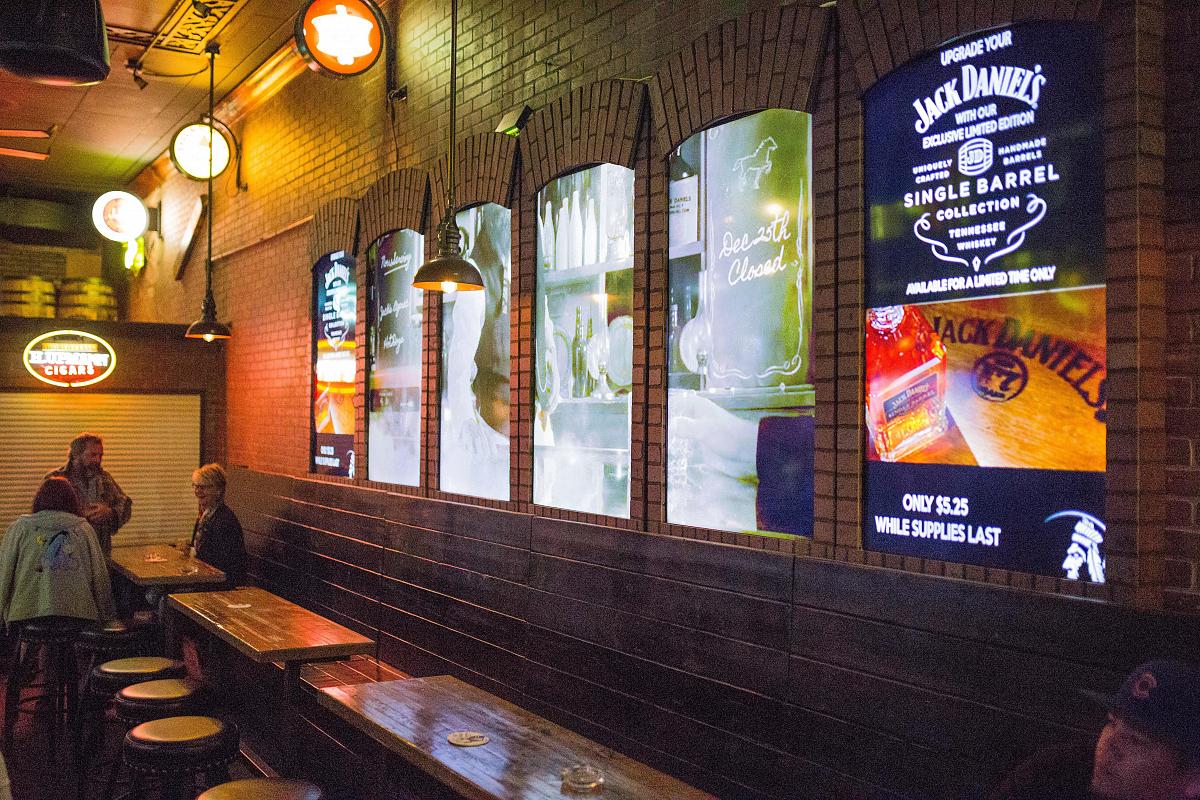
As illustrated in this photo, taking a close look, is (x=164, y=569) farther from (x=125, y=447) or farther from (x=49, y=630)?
(x=125, y=447)

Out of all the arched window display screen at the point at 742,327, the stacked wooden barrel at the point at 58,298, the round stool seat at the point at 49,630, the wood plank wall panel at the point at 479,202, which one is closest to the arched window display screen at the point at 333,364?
Result: the wood plank wall panel at the point at 479,202

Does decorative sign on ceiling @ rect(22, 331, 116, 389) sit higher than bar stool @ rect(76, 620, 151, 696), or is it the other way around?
decorative sign on ceiling @ rect(22, 331, 116, 389)

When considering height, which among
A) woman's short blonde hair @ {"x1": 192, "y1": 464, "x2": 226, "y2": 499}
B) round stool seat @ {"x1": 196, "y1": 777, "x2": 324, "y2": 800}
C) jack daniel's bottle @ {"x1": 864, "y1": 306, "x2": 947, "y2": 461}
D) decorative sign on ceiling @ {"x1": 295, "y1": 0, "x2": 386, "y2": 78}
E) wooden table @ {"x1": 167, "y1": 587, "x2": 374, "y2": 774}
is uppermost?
decorative sign on ceiling @ {"x1": 295, "y1": 0, "x2": 386, "y2": 78}

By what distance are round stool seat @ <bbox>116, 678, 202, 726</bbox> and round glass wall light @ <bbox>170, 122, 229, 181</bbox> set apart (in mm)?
6571

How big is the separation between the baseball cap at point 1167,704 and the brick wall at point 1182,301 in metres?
0.62

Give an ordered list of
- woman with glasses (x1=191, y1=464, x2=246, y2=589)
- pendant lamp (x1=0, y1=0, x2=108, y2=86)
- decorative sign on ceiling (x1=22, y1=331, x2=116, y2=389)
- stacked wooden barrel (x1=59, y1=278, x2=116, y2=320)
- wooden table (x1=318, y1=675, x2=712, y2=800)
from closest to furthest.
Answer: wooden table (x1=318, y1=675, x2=712, y2=800)
pendant lamp (x1=0, y1=0, x2=108, y2=86)
woman with glasses (x1=191, y1=464, x2=246, y2=589)
decorative sign on ceiling (x1=22, y1=331, x2=116, y2=389)
stacked wooden barrel (x1=59, y1=278, x2=116, y2=320)

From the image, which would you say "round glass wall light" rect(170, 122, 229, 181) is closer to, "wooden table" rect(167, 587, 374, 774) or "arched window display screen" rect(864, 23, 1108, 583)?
"wooden table" rect(167, 587, 374, 774)

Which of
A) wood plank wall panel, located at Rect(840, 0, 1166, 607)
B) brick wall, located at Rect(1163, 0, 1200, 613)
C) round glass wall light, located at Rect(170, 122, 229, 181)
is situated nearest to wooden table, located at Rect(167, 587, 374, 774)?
wood plank wall panel, located at Rect(840, 0, 1166, 607)

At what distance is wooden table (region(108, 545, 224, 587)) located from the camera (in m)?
7.26

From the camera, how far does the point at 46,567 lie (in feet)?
22.0

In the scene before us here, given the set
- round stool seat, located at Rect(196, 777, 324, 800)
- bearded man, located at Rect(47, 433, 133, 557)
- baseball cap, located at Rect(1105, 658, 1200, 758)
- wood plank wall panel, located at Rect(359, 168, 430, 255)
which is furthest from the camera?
bearded man, located at Rect(47, 433, 133, 557)

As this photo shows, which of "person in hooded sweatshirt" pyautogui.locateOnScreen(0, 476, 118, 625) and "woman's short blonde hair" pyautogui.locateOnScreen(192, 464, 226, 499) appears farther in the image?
"woman's short blonde hair" pyautogui.locateOnScreen(192, 464, 226, 499)

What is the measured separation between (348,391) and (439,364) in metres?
1.74

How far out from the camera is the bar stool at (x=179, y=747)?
443 cm
